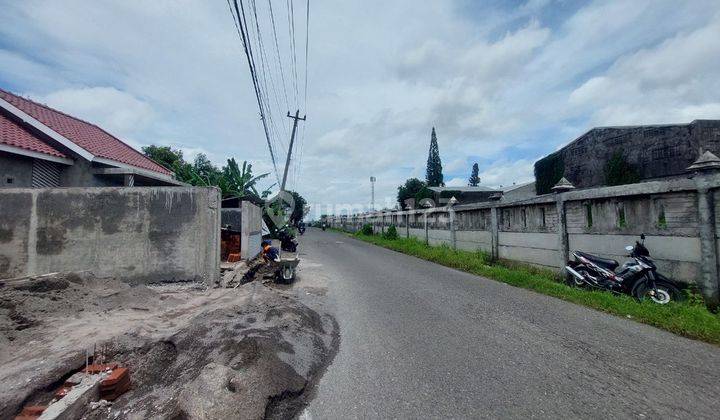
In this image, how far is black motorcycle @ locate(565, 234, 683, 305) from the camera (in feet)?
19.6

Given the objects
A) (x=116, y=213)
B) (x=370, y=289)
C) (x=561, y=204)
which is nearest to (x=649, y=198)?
(x=561, y=204)

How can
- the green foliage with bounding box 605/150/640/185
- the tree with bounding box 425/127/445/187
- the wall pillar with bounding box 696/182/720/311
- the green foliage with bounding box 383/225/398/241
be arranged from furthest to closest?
the tree with bounding box 425/127/445/187, the green foliage with bounding box 383/225/398/241, the green foliage with bounding box 605/150/640/185, the wall pillar with bounding box 696/182/720/311

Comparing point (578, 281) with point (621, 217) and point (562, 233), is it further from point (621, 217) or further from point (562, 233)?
point (621, 217)

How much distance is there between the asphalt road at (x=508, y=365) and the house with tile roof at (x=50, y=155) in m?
8.45

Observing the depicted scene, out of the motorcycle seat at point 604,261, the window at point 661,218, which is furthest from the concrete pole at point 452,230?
the window at point 661,218

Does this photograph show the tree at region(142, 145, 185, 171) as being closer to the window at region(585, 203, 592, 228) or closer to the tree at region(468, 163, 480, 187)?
the window at region(585, 203, 592, 228)

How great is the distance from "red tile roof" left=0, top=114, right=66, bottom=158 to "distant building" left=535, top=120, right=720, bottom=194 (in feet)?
69.0

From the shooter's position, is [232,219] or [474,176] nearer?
[232,219]

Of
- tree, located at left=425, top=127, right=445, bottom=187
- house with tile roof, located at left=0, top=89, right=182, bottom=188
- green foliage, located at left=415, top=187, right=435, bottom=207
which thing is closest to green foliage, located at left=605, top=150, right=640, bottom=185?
house with tile roof, located at left=0, top=89, right=182, bottom=188

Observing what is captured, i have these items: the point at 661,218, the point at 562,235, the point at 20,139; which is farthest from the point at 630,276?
the point at 20,139

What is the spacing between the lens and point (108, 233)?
21.6 feet

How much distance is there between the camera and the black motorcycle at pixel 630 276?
19.6ft

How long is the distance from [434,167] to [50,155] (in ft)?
160

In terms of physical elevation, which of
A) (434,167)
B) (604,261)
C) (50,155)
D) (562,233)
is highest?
(434,167)
